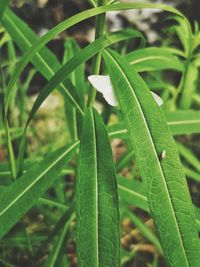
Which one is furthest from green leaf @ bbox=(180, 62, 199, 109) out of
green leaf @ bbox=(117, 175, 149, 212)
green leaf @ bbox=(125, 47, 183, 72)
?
green leaf @ bbox=(117, 175, 149, 212)

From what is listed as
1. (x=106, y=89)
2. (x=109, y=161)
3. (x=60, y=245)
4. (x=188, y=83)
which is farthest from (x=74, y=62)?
(x=188, y=83)

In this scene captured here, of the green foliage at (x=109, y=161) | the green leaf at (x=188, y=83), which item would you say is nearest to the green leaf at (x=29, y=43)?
the green foliage at (x=109, y=161)

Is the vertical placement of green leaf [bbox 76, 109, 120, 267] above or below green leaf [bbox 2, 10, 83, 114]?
below

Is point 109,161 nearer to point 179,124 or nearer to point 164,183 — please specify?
point 164,183

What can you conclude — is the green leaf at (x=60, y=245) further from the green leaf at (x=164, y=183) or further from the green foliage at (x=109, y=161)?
the green leaf at (x=164, y=183)

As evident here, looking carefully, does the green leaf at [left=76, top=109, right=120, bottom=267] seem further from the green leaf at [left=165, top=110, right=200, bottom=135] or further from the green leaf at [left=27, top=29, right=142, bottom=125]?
the green leaf at [left=165, top=110, right=200, bottom=135]

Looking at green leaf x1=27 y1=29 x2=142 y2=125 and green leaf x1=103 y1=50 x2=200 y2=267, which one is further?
green leaf x1=27 y1=29 x2=142 y2=125
